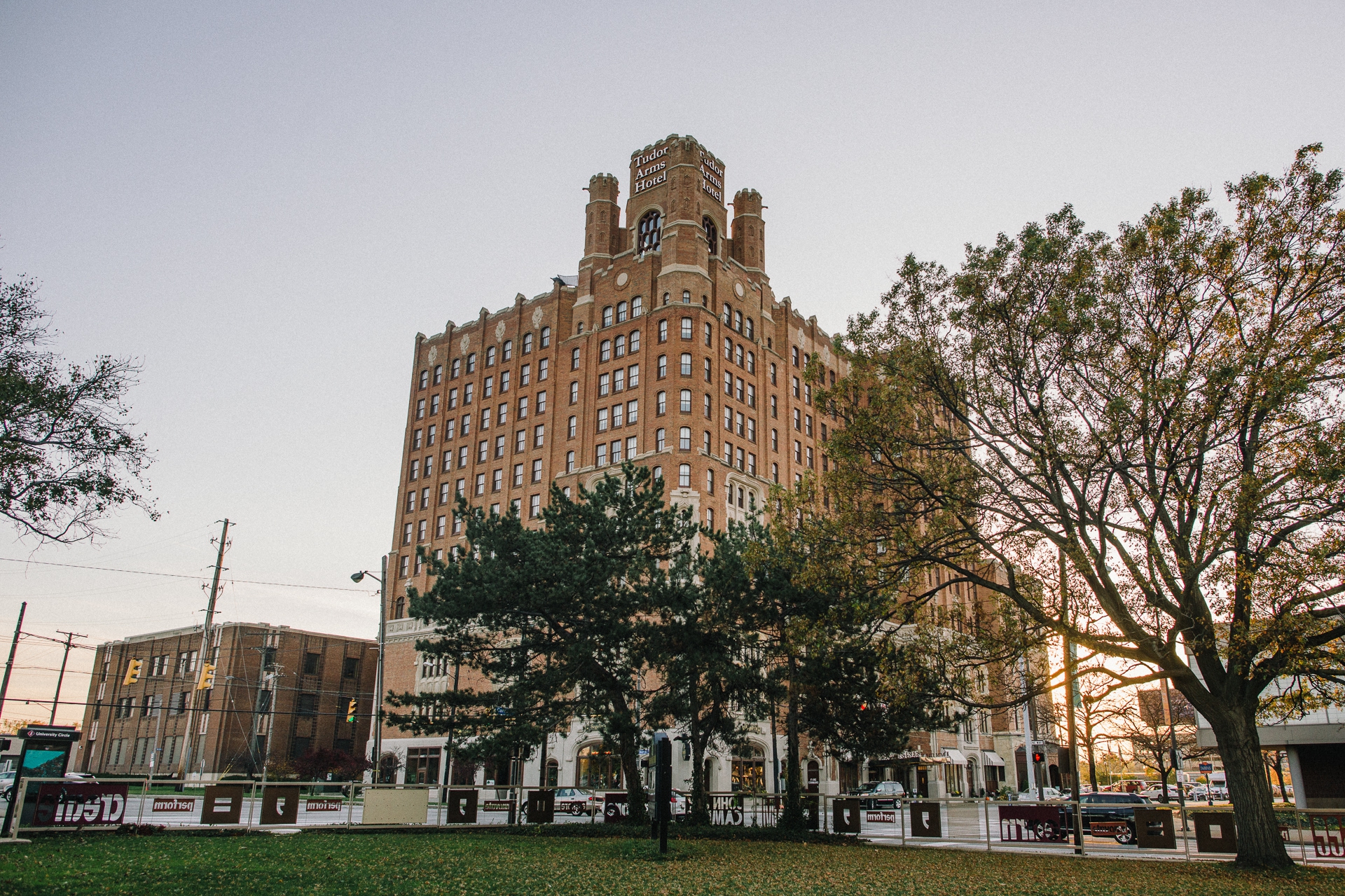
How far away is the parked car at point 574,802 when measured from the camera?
41.8 metres

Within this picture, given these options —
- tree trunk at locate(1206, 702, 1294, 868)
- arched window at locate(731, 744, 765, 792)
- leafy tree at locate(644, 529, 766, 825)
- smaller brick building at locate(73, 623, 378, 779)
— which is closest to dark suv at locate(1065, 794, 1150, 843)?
tree trunk at locate(1206, 702, 1294, 868)

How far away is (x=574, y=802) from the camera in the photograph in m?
43.1

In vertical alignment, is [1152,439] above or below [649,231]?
below

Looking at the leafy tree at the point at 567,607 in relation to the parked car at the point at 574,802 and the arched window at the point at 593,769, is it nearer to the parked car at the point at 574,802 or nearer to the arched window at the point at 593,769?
the parked car at the point at 574,802

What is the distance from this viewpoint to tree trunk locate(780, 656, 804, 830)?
29.3 metres

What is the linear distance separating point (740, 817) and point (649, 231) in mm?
53243

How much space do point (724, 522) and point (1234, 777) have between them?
4421 cm

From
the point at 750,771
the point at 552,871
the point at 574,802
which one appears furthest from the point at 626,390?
the point at 552,871

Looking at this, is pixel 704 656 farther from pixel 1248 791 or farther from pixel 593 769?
pixel 593 769

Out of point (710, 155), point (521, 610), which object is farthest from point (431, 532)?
point (521, 610)

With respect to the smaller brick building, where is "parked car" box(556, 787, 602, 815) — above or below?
below

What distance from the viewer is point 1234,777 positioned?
2034cm

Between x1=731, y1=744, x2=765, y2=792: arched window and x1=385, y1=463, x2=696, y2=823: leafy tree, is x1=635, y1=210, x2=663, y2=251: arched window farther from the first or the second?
x1=385, y1=463, x2=696, y2=823: leafy tree

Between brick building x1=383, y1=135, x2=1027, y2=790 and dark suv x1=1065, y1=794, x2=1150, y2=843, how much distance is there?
26023 mm
